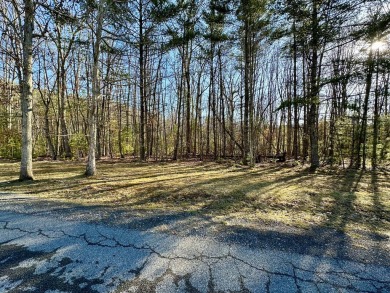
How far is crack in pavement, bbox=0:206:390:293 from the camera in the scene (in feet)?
5.83

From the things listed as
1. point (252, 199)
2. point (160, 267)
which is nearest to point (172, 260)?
point (160, 267)

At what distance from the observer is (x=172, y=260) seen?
2.14 meters

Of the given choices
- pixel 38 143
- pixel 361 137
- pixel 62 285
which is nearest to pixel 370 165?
pixel 361 137

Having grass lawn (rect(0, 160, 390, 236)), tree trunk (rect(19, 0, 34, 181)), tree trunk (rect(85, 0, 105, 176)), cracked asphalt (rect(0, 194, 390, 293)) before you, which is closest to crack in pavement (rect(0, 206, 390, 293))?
cracked asphalt (rect(0, 194, 390, 293))

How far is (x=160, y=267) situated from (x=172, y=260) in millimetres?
161

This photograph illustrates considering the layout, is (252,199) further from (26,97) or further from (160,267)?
(26,97)

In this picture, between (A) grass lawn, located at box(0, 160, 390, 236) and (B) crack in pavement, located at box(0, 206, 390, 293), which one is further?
(A) grass lawn, located at box(0, 160, 390, 236)

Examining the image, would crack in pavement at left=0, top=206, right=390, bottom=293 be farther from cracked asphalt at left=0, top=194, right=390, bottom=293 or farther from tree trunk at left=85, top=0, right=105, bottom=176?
tree trunk at left=85, top=0, right=105, bottom=176

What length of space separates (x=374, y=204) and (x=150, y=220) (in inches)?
183

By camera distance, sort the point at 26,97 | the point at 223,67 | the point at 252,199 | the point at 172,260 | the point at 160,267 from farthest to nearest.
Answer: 1. the point at 223,67
2. the point at 26,97
3. the point at 252,199
4. the point at 172,260
5. the point at 160,267

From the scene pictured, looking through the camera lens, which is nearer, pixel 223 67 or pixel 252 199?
pixel 252 199

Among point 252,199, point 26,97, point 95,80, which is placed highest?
point 95,80

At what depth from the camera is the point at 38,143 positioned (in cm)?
1666

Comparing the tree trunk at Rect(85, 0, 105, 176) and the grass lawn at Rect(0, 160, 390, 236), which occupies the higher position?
the tree trunk at Rect(85, 0, 105, 176)
